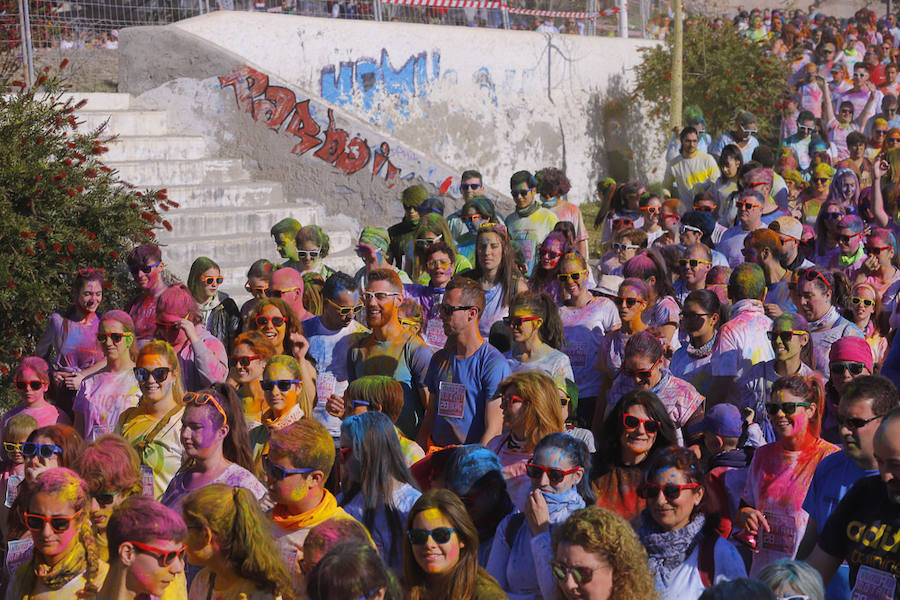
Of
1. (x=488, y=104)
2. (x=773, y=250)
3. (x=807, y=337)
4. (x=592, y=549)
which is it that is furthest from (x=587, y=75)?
(x=592, y=549)

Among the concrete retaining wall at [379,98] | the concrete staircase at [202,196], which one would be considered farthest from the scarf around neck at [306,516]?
the concrete retaining wall at [379,98]

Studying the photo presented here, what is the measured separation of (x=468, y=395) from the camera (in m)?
6.41

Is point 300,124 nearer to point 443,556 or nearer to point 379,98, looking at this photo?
point 379,98

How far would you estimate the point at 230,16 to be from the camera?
565 inches

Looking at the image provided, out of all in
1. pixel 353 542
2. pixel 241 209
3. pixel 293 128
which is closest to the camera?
pixel 353 542

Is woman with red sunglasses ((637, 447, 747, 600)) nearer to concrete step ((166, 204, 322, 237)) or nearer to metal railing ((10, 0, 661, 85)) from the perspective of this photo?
concrete step ((166, 204, 322, 237))

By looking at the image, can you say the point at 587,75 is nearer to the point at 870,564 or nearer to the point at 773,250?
the point at 773,250

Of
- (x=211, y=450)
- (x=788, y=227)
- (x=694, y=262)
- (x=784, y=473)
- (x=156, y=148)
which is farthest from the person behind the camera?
(x=156, y=148)

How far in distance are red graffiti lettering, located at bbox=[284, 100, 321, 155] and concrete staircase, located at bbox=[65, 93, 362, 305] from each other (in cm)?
55

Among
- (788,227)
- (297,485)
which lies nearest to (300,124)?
(788,227)

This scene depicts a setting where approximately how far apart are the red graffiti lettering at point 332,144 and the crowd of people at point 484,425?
399cm

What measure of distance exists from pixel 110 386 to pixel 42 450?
1121 mm

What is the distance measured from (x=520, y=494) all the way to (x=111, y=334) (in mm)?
2660

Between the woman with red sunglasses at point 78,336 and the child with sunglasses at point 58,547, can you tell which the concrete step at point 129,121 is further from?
the child with sunglasses at point 58,547
